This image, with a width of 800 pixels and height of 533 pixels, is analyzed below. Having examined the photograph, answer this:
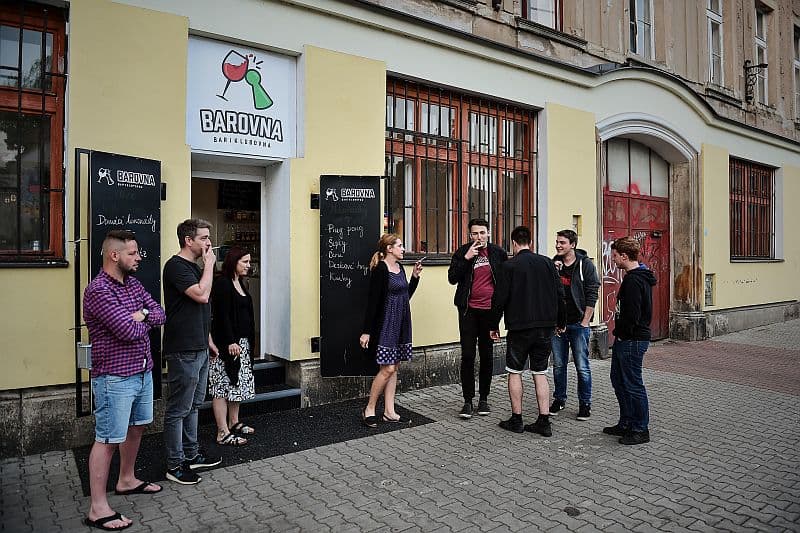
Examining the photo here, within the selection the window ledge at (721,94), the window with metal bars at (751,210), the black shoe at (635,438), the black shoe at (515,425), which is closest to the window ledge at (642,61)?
the window ledge at (721,94)

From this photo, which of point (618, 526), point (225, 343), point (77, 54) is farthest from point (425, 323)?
point (77, 54)

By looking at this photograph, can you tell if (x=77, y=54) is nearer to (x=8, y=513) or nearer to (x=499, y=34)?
(x=8, y=513)

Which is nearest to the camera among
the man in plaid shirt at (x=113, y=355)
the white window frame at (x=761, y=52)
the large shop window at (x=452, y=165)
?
the man in plaid shirt at (x=113, y=355)

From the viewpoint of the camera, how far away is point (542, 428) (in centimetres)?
553

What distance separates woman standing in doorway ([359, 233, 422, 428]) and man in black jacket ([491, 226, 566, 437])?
3.31 feet

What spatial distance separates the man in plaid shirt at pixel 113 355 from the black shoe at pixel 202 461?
708 millimetres

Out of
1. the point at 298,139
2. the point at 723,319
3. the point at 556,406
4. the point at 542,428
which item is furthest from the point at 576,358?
the point at 723,319

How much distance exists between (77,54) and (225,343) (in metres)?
2.81

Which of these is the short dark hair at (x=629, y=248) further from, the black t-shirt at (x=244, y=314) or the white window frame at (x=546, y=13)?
the white window frame at (x=546, y=13)

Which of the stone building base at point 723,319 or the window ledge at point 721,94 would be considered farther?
the window ledge at point 721,94

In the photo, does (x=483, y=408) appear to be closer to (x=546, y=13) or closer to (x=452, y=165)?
(x=452, y=165)

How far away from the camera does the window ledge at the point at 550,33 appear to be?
873cm

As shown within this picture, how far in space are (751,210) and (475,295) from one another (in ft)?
35.2

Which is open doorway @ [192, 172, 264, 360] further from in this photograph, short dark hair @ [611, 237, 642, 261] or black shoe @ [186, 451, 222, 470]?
short dark hair @ [611, 237, 642, 261]
